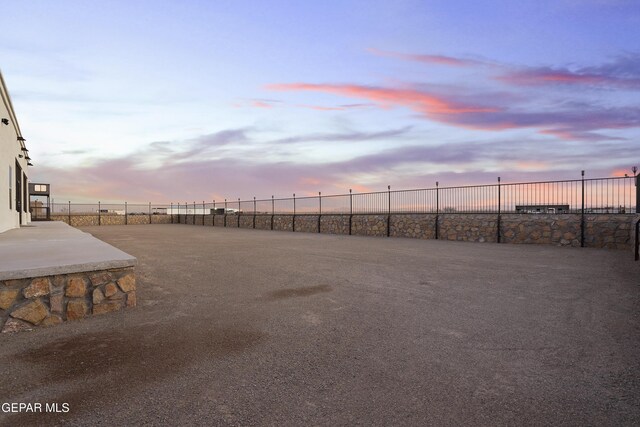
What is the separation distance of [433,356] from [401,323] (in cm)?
103

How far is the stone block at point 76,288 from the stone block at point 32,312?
0.30 metres

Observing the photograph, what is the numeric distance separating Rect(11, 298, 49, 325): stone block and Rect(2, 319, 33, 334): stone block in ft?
0.15

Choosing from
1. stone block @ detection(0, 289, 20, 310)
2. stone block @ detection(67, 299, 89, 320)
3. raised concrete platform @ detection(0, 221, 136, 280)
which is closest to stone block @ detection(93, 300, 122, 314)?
stone block @ detection(67, 299, 89, 320)

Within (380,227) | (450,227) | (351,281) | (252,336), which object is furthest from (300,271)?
(380,227)

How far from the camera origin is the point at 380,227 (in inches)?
874

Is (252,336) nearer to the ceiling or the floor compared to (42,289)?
nearer to the floor

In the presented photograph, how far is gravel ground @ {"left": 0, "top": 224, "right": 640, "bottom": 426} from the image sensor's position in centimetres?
261

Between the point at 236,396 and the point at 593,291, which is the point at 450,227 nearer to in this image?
the point at 593,291

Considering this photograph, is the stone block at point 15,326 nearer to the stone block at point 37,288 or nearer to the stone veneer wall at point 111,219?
the stone block at point 37,288

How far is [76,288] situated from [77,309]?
272 millimetres

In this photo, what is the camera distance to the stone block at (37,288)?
4348 millimetres

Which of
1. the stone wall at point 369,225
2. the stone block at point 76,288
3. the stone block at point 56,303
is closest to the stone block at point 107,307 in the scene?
the stone block at point 76,288

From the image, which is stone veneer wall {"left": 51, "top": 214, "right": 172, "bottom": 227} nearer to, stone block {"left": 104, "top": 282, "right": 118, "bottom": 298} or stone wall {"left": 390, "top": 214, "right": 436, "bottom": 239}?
stone wall {"left": 390, "top": 214, "right": 436, "bottom": 239}

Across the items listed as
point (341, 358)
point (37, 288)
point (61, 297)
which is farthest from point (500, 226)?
point (37, 288)
